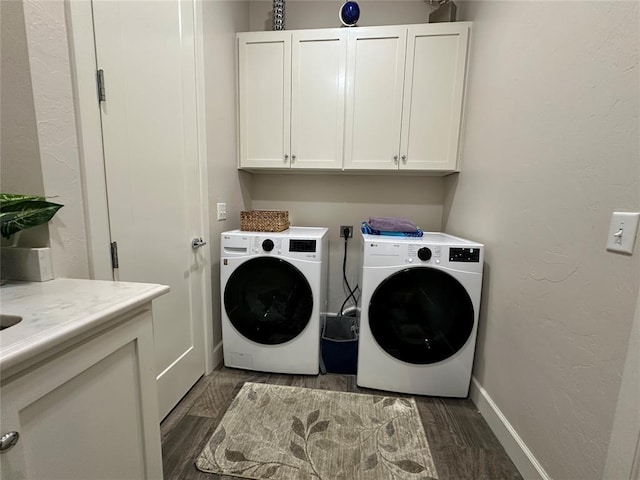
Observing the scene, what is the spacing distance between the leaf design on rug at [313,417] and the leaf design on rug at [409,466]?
16.8 inches

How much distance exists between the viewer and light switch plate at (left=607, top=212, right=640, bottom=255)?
2.48 ft

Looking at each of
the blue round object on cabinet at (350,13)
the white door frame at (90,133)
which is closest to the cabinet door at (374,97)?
the blue round object on cabinet at (350,13)

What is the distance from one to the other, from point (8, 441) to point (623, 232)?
1.46 meters

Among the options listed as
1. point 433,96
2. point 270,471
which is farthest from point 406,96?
point 270,471

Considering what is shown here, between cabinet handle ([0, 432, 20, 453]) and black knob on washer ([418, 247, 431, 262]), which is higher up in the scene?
black knob on washer ([418, 247, 431, 262])

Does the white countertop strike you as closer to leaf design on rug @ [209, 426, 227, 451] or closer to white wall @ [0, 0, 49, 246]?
white wall @ [0, 0, 49, 246]

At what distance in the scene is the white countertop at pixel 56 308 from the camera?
46 cm

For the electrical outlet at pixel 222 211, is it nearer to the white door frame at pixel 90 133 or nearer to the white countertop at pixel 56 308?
the white door frame at pixel 90 133

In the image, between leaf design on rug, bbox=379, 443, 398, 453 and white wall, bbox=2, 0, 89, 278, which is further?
leaf design on rug, bbox=379, 443, 398, 453

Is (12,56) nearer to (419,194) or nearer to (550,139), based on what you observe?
(550,139)

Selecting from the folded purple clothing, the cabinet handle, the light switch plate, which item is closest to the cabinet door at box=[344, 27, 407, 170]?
the folded purple clothing

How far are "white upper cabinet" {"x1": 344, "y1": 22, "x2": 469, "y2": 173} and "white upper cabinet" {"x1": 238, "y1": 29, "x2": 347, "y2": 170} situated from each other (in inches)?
4.0

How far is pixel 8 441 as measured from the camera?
0.44 metres

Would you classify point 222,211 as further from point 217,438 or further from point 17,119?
point 217,438
